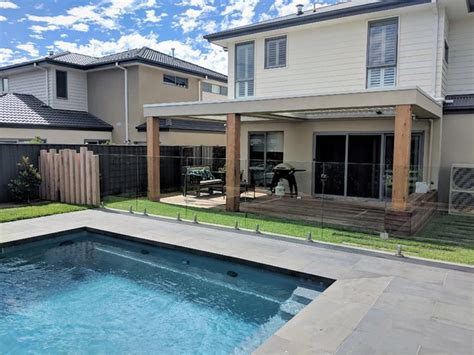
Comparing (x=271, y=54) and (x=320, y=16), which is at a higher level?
(x=320, y=16)

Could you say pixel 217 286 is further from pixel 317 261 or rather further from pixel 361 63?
pixel 361 63

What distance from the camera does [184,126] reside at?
20.1m

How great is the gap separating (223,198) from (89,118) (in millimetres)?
10159

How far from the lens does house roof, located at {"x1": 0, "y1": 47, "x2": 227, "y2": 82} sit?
19141mm

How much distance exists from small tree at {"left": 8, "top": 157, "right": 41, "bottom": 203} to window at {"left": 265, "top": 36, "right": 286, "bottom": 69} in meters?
8.62

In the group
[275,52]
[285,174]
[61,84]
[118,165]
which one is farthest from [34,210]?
[61,84]

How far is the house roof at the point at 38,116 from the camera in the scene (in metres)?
16.9

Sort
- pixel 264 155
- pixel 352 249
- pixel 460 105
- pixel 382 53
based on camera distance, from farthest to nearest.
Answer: pixel 264 155 → pixel 382 53 → pixel 460 105 → pixel 352 249

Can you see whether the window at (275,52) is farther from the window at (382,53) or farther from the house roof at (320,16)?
the window at (382,53)

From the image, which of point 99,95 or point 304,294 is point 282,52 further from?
point 99,95

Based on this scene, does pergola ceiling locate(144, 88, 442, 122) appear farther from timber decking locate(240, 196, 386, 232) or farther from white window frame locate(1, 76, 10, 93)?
white window frame locate(1, 76, 10, 93)

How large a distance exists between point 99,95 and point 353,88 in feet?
44.4

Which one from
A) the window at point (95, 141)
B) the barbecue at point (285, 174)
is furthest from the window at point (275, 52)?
the window at point (95, 141)

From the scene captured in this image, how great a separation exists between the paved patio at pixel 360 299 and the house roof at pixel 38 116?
370 inches
